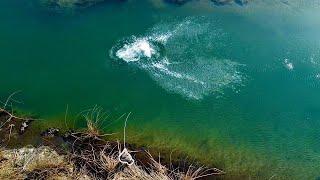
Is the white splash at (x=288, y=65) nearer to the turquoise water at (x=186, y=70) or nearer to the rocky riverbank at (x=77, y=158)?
the turquoise water at (x=186, y=70)

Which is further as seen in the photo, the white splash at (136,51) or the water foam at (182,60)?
the white splash at (136,51)

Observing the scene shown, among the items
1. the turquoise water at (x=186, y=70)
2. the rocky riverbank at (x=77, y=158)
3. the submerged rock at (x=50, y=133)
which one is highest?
the turquoise water at (x=186, y=70)

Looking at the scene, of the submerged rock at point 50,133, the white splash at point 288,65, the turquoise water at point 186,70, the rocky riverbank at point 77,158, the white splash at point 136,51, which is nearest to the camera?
the rocky riverbank at point 77,158

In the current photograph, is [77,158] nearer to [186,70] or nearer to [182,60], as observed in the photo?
[186,70]

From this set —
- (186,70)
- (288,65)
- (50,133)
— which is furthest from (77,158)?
(288,65)

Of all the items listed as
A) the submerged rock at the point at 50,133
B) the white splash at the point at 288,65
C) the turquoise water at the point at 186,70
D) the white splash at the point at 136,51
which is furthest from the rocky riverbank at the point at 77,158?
the white splash at the point at 288,65

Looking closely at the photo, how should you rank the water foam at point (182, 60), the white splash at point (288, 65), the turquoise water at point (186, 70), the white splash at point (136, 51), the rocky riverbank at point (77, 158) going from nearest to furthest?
the rocky riverbank at point (77, 158), the turquoise water at point (186, 70), the water foam at point (182, 60), the white splash at point (136, 51), the white splash at point (288, 65)
